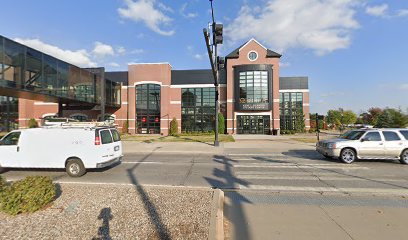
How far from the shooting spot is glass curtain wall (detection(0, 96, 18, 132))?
1177 inches

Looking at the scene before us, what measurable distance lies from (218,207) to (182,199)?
1.02 m

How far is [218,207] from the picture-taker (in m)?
4.48

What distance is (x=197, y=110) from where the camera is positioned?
109 feet

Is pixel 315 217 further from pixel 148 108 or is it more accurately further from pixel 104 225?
pixel 148 108

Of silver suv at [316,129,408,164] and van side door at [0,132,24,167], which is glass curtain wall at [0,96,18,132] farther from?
silver suv at [316,129,408,164]

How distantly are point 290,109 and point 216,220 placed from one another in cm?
3242

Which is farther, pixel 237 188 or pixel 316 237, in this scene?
pixel 237 188

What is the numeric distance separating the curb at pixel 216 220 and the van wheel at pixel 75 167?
5330 mm

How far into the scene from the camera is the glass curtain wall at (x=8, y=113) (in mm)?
29891

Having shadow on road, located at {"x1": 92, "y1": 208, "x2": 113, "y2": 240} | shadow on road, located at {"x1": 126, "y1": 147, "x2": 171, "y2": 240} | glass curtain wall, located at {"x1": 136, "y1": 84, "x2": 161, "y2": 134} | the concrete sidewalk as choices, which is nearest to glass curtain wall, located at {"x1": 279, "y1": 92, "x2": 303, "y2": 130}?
glass curtain wall, located at {"x1": 136, "y1": 84, "x2": 161, "y2": 134}

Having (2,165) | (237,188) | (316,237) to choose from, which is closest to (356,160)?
(237,188)

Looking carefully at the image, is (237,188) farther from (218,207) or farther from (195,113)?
(195,113)

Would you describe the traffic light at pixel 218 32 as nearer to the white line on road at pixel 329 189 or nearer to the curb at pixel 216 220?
the white line on road at pixel 329 189

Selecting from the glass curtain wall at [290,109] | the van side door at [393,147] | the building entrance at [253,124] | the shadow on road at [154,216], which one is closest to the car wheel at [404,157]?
the van side door at [393,147]
